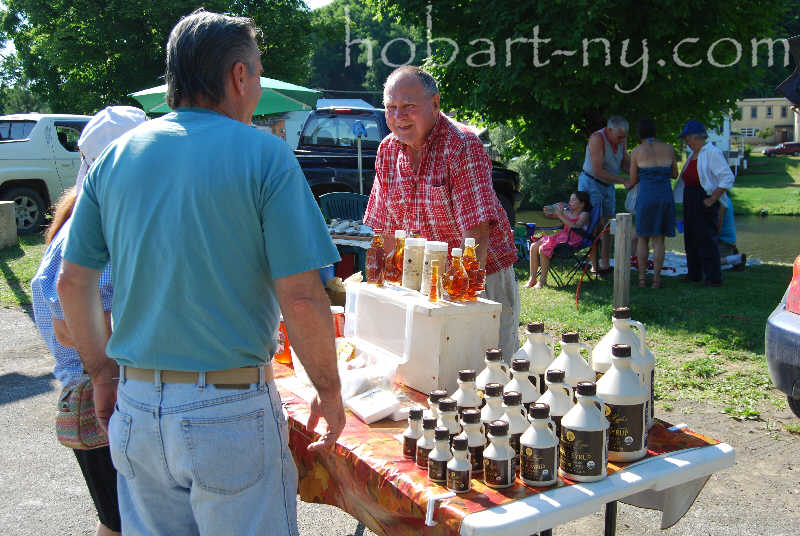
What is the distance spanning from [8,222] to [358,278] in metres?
10.2

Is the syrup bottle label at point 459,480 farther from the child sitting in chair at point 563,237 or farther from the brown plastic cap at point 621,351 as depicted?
the child sitting in chair at point 563,237

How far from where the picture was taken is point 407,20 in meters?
11.0

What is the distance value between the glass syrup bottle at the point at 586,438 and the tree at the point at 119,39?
22.7m

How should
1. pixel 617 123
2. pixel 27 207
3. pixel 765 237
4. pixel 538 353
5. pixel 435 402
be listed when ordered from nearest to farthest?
pixel 435 402 → pixel 538 353 → pixel 617 123 → pixel 27 207 → pixel 765 237

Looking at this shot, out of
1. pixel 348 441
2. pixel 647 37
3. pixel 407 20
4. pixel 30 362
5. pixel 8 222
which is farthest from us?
pixel 8 222

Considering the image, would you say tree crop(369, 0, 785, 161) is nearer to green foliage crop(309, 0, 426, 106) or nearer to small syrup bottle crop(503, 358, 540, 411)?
small syrup bottle crop(503, 358, 540, 411)

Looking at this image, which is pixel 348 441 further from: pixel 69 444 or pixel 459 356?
pixel 69 444

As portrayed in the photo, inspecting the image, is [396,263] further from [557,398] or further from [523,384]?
[557,398]

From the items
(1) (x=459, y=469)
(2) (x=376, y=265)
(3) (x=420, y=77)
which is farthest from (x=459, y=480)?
(3) (x=420, y=77)

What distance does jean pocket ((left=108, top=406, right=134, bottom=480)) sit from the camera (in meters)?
1.85

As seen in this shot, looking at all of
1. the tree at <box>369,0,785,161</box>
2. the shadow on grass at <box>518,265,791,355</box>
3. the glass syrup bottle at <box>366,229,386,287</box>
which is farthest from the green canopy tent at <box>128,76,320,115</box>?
the glass syrup bottle at <box>366,229,386,287</box>

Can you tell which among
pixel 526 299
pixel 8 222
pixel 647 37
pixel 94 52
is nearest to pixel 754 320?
pixel 526 299

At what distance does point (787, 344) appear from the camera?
3.97m

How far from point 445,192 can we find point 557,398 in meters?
1.52
